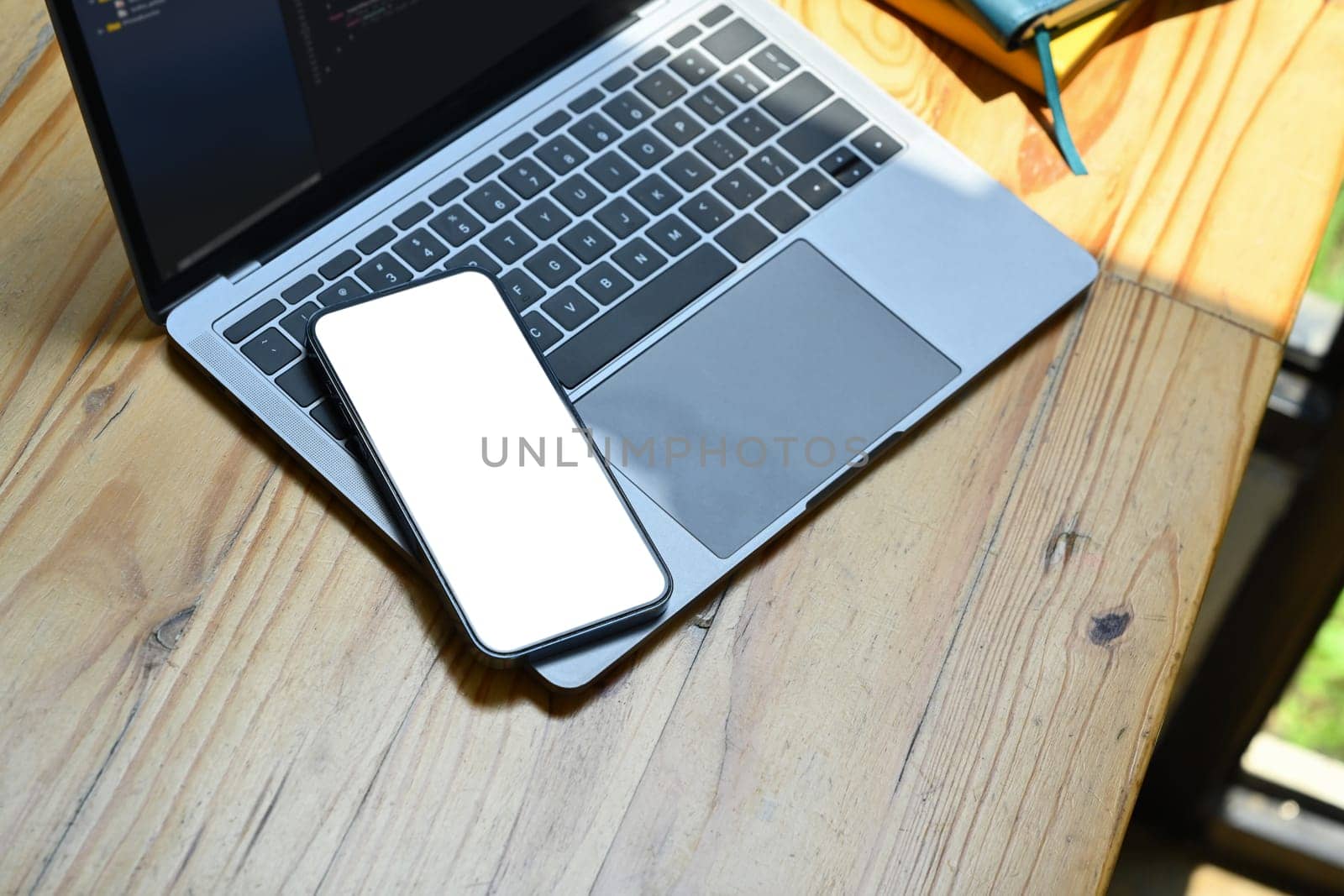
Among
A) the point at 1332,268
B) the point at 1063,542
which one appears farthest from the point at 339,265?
the point at 1332,268

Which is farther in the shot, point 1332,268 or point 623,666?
point 1332,268

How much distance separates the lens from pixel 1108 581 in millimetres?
603

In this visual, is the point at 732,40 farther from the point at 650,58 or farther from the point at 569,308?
the point at 569,308

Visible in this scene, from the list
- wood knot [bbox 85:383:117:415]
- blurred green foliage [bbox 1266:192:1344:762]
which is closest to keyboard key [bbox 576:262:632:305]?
wood knot [bbox 85:383:117:415]

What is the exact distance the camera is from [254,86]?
22.7 inches

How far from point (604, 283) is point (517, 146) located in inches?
4.1

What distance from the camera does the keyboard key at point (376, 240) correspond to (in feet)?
2.10

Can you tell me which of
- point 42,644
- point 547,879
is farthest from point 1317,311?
point 42,644

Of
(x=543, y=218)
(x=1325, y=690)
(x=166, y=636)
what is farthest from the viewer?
(x=1325, y=690)

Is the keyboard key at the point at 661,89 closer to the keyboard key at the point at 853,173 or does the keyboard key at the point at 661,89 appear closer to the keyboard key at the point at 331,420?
the keyboard key at the point at 853,173

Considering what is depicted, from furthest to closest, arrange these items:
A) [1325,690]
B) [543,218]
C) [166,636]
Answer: [1325,690] < [543,218] < [166,636]

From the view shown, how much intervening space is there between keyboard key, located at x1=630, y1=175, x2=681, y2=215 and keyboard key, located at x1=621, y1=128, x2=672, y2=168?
0.04 feet

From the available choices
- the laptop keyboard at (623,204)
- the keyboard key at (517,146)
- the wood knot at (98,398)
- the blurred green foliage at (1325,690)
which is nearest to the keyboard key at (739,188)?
the laptop keyboard at (623,204)

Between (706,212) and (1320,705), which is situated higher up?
(706,212)
